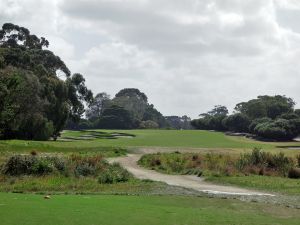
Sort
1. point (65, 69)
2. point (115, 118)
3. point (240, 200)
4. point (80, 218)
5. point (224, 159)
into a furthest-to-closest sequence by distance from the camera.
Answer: point (115, 118) → point (65, 69) → point (224, 159) → point (240, 200) → point (80, 218)

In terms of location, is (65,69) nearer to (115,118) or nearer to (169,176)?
(115,118)

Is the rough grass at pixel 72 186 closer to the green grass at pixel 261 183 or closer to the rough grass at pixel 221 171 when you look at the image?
the green grass at pixel 261 183

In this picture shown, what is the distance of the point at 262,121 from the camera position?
418 feet

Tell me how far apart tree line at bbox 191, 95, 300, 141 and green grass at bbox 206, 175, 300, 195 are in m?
75.1

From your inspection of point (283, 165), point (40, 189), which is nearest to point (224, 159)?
point (283, 165)

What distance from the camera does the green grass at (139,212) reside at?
14180mm

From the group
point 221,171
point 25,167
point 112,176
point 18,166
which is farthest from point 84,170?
point 221,171

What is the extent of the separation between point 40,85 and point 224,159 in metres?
43.4

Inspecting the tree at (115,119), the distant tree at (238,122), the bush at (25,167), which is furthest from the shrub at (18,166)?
the tree at (115,119)

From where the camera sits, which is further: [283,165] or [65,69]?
[65,69]

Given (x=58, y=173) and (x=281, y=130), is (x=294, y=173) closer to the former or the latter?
(x=58, y=173)

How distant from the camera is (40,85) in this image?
266 feet

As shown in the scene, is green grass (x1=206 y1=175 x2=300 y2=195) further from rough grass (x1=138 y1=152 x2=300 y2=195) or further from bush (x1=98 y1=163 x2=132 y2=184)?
bush (x1=98 y1=163 x2=132 y2=184)

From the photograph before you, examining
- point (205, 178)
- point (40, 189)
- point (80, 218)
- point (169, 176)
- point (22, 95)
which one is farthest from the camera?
point (22, 95)
